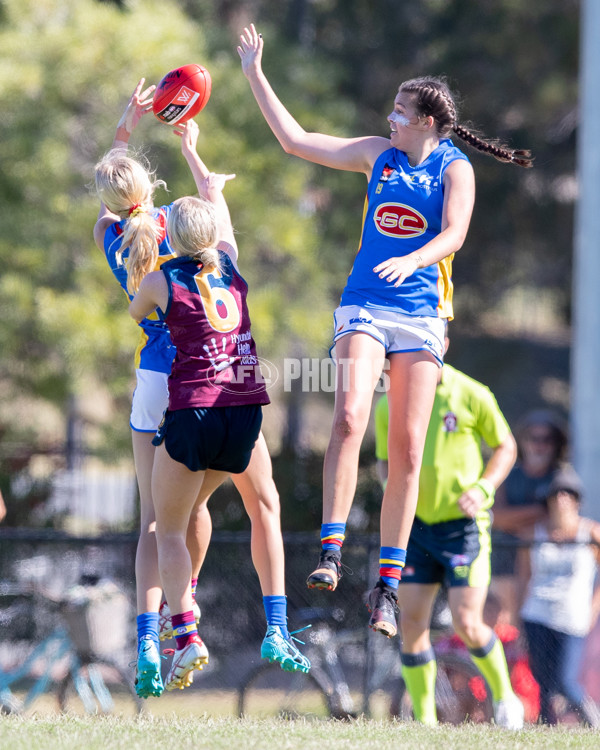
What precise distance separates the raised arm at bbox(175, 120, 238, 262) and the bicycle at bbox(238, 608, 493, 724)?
150 inches

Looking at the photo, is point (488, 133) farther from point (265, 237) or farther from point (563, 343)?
point (563, 343)

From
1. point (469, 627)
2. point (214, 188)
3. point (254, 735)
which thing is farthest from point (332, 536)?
point (469, 627)

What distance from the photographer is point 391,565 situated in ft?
16.7

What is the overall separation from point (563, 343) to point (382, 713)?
14.6m

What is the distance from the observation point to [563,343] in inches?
835

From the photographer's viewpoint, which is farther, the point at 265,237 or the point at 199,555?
the point at 265,237

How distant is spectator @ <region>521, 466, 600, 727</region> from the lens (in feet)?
24.9

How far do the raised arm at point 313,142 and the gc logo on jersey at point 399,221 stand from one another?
0.31 meters

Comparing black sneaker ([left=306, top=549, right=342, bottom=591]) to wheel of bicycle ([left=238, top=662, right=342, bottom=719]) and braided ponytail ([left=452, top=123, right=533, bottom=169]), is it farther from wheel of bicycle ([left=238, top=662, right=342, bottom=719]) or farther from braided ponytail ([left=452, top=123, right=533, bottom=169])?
wheel of bicycle ([left=238, top=662, right=342, bottom=719])

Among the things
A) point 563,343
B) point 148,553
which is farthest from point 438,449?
point 563,343

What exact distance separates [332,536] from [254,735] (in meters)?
1.04

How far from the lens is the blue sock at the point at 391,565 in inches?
199

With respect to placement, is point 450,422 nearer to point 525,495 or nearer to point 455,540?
point 455,540

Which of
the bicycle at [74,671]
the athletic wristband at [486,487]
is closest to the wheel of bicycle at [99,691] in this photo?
the bicycle at [74,671]
